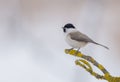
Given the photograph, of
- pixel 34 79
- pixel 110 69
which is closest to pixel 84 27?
pixel 110 69

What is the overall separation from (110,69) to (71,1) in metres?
0.37

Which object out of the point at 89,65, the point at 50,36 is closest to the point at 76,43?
the point at 89,65

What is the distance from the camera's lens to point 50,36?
4.13ft

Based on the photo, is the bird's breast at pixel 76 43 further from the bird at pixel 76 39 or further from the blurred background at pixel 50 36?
the blurred background at pixel 50 36

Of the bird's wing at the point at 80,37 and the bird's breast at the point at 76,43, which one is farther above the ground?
the bird's wing at the point at 80,37

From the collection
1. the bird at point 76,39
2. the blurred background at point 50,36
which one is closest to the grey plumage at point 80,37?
the bird at point 76,39

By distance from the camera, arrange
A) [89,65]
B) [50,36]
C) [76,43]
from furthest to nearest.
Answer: [50,36], [76,43], [89,65]

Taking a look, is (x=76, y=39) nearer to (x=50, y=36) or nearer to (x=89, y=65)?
(x=89, y=65)

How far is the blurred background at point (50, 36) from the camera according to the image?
1232 mm

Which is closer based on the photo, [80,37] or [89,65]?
[89,65]

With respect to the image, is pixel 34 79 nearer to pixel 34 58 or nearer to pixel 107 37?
pixel 34 58

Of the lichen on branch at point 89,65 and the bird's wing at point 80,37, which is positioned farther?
the bird's wing at point 80,37

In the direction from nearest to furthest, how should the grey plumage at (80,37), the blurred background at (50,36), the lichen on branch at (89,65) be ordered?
the lichen on branch at (89,65) < the grey plumage at (80,37) < the blurred background at (50,36)

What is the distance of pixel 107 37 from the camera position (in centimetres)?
125
